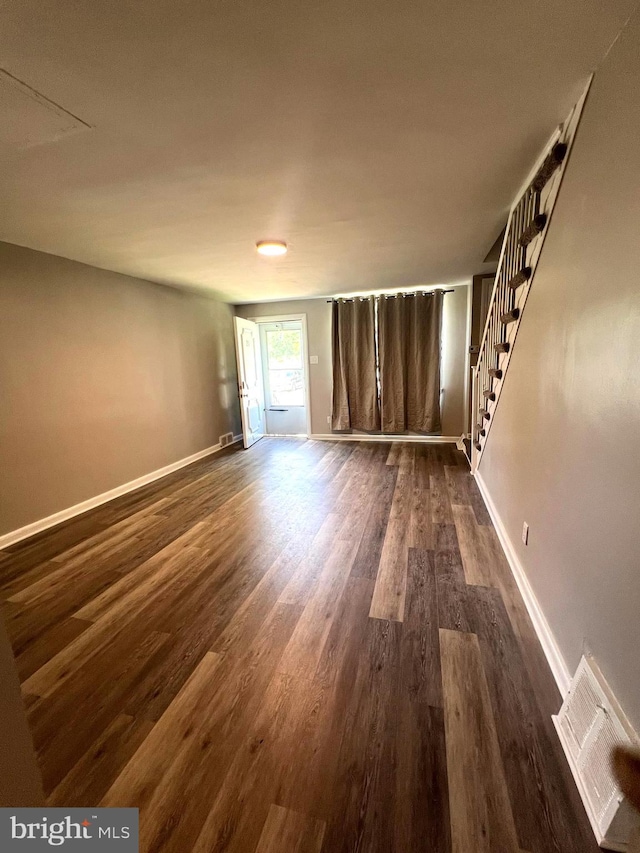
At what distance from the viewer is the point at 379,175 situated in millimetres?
1831

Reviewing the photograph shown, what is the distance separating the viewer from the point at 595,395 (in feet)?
3.87

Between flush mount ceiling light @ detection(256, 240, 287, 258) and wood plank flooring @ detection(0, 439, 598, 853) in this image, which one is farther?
flush mount ceiling light @ detection(256, 240, 287, 258)

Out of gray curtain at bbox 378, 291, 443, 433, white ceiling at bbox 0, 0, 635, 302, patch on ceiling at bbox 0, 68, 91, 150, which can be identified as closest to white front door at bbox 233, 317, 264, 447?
gray curtain at bbox 378, 291, 443, 433

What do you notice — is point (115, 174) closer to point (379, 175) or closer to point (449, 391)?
point (379, 175)

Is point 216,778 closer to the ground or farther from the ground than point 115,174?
closer to the ground

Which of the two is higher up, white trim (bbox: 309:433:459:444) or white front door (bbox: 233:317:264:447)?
white front door (bbox: 233:317:264:447)

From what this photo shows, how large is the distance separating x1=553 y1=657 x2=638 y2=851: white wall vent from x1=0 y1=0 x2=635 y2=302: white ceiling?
1989mm

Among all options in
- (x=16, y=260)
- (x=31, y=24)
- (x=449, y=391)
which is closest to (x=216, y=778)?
(x=31, y=24)

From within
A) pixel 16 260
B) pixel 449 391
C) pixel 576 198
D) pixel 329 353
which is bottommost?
pixel 449 391

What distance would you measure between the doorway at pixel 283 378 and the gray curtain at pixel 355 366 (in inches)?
25.2

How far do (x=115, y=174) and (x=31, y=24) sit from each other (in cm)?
79

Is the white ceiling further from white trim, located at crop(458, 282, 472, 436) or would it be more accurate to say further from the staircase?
white trim, located at crop(458, 282, 472, 436)

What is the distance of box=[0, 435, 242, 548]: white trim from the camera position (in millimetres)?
2723

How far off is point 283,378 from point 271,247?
11.4 feet
